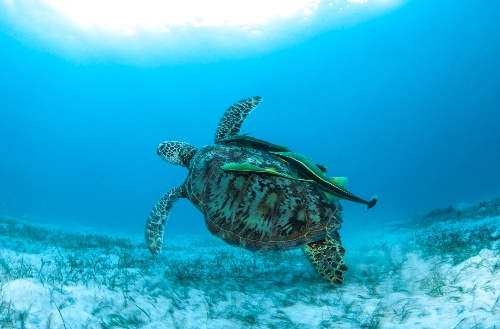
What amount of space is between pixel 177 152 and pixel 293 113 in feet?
359

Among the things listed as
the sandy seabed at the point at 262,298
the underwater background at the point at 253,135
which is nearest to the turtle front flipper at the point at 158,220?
the underwater background at the point at 253,135

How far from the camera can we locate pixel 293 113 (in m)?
112

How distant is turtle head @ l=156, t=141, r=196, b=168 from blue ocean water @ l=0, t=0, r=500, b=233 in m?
31.9

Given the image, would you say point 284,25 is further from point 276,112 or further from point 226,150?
point 276,112

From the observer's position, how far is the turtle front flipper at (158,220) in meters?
4.79

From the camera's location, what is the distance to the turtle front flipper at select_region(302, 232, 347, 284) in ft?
11.9

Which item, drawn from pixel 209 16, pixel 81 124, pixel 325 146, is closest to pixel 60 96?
pixel 81 124

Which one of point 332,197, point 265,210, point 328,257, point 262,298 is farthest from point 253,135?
point 262,298

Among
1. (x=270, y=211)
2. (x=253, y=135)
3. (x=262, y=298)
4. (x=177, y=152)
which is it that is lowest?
(x=262, y=298)

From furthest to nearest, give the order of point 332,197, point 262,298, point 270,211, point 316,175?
1. point 332,197
2. point 270,211
3. point 316,175
4. point 262,298

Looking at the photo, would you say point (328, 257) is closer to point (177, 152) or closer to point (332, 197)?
point (332, 197)

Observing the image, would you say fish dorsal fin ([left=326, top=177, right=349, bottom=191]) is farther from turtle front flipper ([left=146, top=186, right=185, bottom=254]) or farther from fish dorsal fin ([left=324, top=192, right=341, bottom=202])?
turtle front flipper ([left=146, top=186, right=185, bottom=254])

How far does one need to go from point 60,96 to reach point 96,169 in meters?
66.0

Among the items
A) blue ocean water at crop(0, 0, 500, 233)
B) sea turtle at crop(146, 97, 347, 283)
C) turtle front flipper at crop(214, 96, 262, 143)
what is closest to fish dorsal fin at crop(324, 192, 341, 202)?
sea turtle at crop(146, 97, 347, 283)
